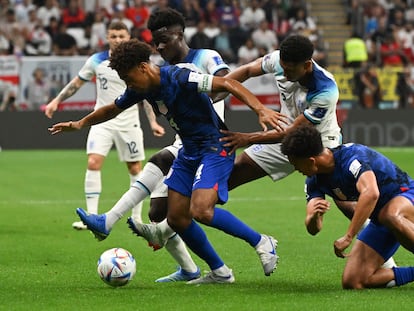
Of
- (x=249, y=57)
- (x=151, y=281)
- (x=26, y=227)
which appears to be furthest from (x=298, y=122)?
(x=249, y=57)

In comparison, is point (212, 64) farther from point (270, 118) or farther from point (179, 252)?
point (179, 252)

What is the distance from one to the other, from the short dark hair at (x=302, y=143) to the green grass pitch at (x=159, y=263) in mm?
1061

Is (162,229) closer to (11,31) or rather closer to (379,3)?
(11,31)

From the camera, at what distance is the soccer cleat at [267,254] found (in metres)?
8.34

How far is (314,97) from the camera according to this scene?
8883mm

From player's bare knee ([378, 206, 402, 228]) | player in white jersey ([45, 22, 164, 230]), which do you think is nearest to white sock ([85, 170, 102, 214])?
player in white jersey ([45, 22, 164, 230])

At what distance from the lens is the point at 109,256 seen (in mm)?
8398

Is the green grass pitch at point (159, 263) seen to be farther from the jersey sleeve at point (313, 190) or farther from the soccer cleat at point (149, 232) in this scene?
the jersey sleeve at point (313, 190)

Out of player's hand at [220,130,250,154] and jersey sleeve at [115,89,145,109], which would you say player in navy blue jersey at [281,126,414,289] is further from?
jersey sleeve at [115,89,145,109]

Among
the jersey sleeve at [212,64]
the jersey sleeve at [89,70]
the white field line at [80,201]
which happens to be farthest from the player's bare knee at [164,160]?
the white field line at [80,201]

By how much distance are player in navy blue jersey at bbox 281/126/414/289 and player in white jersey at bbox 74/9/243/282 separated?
1415mm

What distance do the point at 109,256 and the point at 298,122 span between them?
1948 millimetres

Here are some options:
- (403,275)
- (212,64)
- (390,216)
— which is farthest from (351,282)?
(212,64)

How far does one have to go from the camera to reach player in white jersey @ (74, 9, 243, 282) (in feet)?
28.5
